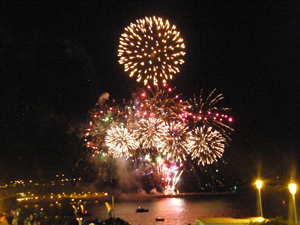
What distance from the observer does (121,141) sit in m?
21.4

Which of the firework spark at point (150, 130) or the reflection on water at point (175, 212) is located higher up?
the firework spark at point (150, 130)

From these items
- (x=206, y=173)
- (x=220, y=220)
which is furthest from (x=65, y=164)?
(x=220, y=220)

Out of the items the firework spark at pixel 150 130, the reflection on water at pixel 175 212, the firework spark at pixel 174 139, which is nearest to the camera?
the firework spark at pixel 150 130

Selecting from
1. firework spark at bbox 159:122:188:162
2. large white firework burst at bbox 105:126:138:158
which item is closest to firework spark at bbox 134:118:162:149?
firework spark at bbox 159:122:188:162

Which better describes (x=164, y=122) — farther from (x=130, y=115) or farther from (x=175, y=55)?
(x=175, y=55)

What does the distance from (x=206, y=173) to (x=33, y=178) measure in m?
30.4

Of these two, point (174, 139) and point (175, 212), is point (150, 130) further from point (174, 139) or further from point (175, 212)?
point (175, 212)

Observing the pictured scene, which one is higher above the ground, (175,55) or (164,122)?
(175,55)

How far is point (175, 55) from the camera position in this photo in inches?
689

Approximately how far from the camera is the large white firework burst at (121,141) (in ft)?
70.2

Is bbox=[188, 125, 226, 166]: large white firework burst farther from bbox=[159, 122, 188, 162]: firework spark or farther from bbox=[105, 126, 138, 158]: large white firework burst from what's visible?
bbox=[105, 126, 138, 158]: large white firework burst

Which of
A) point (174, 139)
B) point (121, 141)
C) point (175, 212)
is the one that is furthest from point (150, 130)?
point (175, 212)

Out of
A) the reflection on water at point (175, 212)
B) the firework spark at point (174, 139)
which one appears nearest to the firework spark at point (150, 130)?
the firework spark at point (174, 139)

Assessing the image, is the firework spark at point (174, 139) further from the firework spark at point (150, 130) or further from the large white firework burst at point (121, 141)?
the large white firework burst at point (121, 141)
